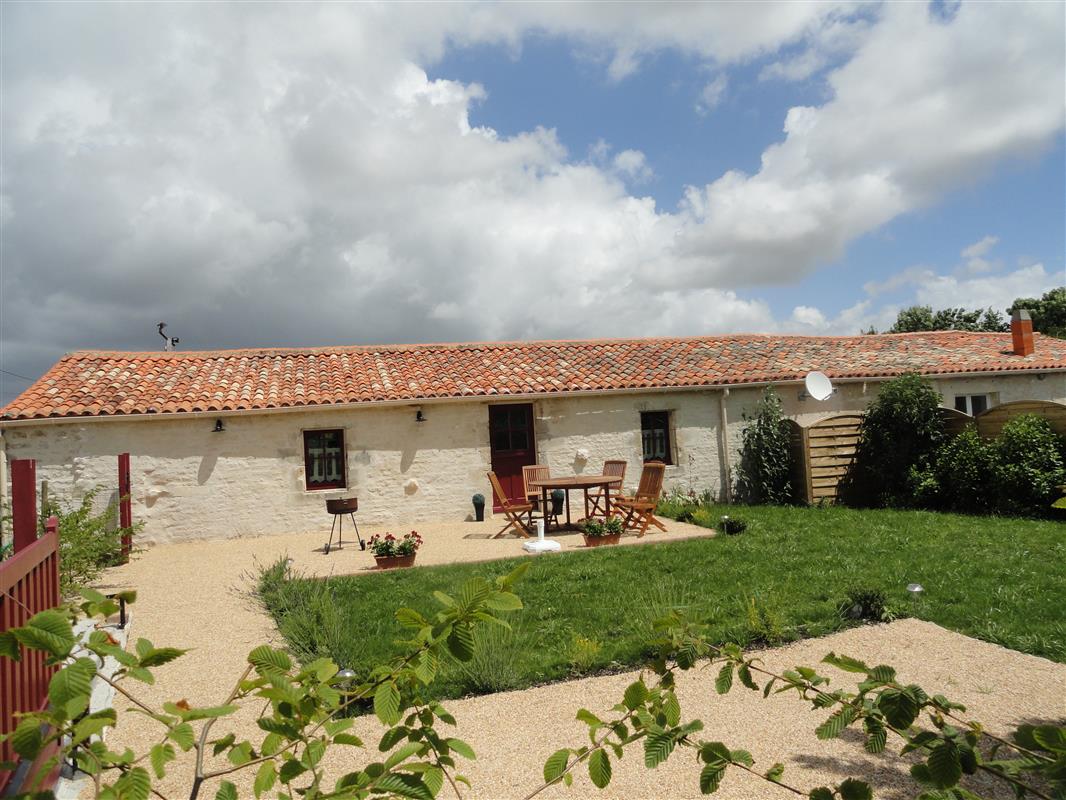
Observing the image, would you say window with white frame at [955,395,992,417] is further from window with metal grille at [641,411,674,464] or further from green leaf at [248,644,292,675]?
green leaf at [248,644,292,675]

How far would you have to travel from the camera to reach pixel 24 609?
2.66m

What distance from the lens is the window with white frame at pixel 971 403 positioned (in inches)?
644

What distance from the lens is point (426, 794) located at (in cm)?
144

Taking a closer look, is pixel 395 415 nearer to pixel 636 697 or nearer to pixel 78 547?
pixel 78 547

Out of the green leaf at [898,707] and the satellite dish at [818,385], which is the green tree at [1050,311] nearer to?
the satellite dish at [818,385]

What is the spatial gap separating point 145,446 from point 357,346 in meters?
5.48

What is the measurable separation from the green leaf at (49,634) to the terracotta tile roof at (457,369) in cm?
1175

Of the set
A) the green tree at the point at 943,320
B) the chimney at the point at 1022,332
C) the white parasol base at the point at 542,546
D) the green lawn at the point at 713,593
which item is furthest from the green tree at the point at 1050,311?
the white parasol base at the point at 542,546

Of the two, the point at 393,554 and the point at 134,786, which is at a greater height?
the point at 134,786

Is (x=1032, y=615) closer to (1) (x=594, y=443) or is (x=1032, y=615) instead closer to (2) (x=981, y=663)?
(2) (x=981, y=663)

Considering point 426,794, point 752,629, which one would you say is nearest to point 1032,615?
point 752,629

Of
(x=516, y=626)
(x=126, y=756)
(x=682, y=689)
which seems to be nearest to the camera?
(x=126, y=756)

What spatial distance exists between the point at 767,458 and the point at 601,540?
17.9ft

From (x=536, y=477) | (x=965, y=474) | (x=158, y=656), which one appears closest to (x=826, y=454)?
(x=965, y=474)
